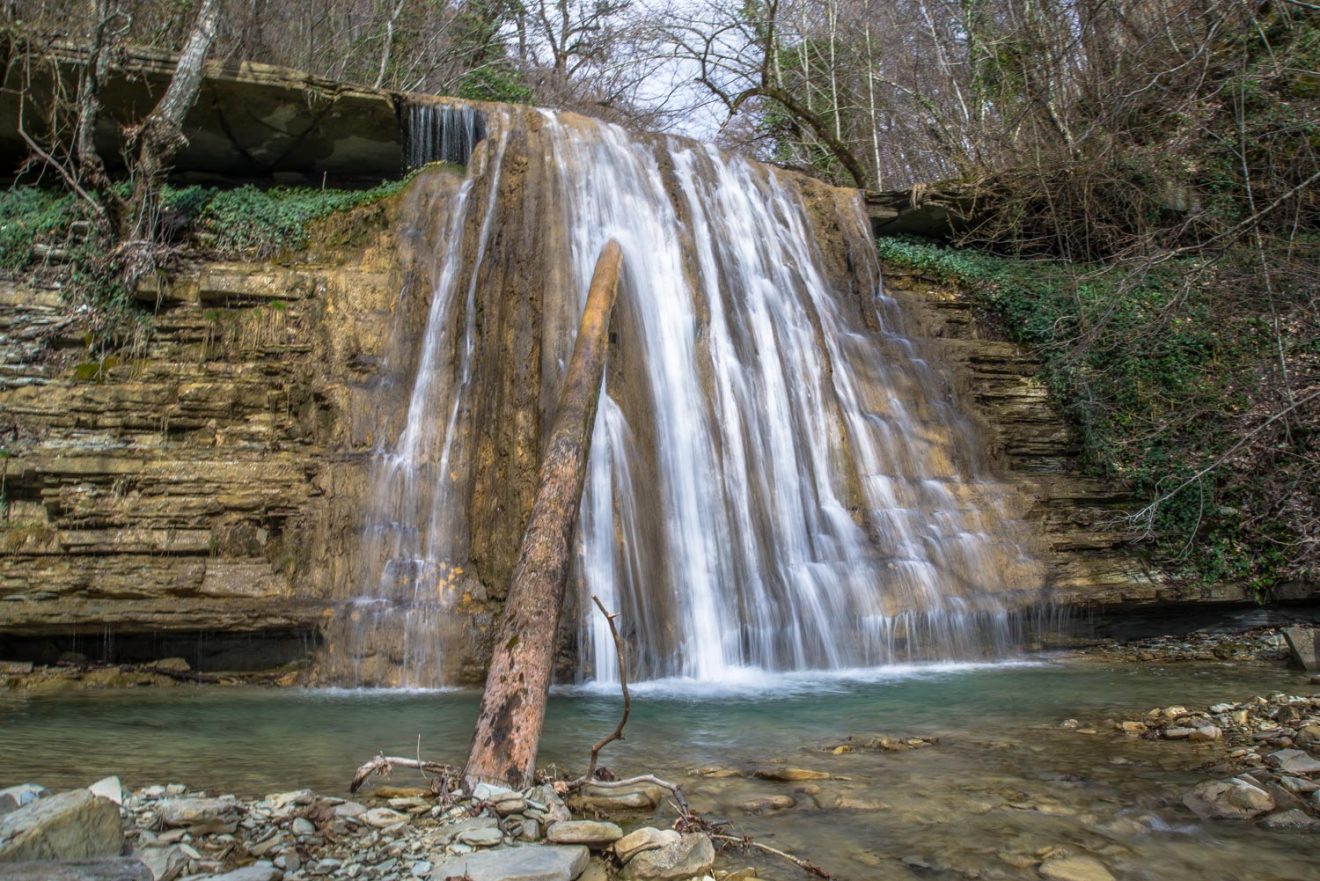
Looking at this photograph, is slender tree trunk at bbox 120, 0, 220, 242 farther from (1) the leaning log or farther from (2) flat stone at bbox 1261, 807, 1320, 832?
(2) flat stone at bbox 1261, 807, 1320, 832

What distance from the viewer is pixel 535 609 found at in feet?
13.5

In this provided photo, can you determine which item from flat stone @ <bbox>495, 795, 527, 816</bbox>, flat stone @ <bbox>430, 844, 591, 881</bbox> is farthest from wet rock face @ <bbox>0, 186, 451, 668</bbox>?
flat stone @ <bbox>430, 844, 591, 881</bbox>

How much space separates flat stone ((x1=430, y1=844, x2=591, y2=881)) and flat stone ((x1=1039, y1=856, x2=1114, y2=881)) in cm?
143

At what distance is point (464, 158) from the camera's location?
10539mm

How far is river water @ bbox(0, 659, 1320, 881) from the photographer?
286 centimetres

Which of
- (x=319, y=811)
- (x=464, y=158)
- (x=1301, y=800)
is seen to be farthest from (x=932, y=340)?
(x=319, y=811)

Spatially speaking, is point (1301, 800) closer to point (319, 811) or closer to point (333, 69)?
point (319, 811)

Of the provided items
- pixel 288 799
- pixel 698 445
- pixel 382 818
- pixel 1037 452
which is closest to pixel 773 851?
pixel 382 818

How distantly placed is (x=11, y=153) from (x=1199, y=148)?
14.6 meters

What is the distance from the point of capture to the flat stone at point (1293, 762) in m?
3.49

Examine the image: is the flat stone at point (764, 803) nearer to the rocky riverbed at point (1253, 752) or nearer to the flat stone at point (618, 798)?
the flat stone at point (618, 798)

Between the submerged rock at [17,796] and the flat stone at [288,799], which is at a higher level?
the submerged rock at [17,796]

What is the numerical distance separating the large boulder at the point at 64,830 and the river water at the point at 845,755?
3.48 ft

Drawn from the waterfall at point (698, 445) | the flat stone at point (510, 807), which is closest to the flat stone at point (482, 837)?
the flat stone at point (510, 807)
